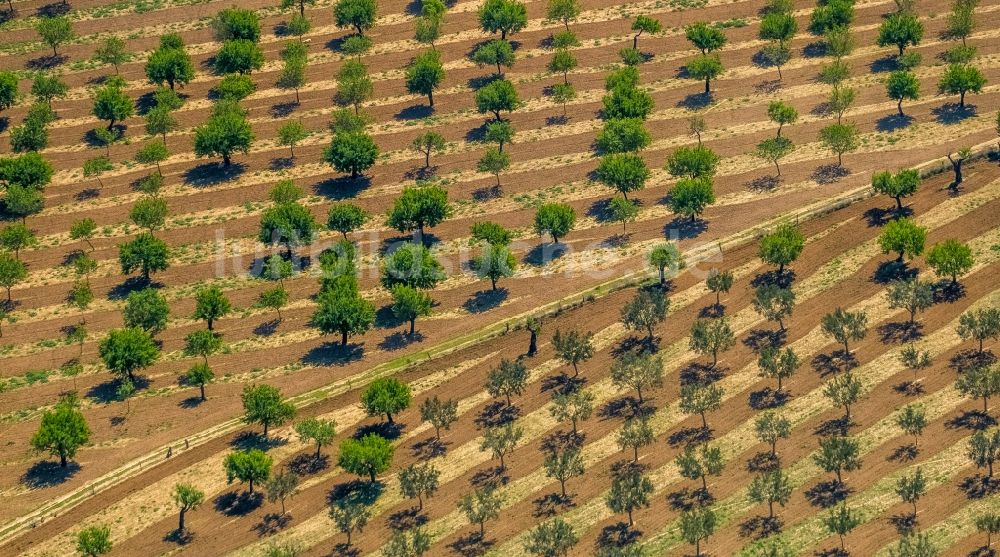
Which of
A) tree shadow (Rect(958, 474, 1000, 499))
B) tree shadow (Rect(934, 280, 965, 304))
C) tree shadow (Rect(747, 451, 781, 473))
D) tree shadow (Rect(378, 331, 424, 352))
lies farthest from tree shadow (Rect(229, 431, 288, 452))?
tree shadow (Rect(934, 280, 965, 304))

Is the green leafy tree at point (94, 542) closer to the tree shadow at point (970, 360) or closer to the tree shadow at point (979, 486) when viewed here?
the tree shadow at point (979, 486)

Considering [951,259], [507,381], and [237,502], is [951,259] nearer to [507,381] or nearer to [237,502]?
[507,381]

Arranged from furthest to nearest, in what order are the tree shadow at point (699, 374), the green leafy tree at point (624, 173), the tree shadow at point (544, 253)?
1. the green leafy tree at point (624, 173)
2. the tree shadow at point (544, 253)
3. the tree shadow at point (699, 374)

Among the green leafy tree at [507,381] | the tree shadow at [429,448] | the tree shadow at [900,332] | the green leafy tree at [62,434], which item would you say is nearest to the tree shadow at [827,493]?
the tree shadow at [900,332]

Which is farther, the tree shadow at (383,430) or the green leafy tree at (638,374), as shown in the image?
the tree shadow at (383,430)

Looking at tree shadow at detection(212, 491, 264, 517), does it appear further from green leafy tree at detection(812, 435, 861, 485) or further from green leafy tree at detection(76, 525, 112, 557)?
green leafy tree at detection(812, 435, 861, 485)

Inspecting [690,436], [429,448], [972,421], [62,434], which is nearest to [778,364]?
[690,436]
